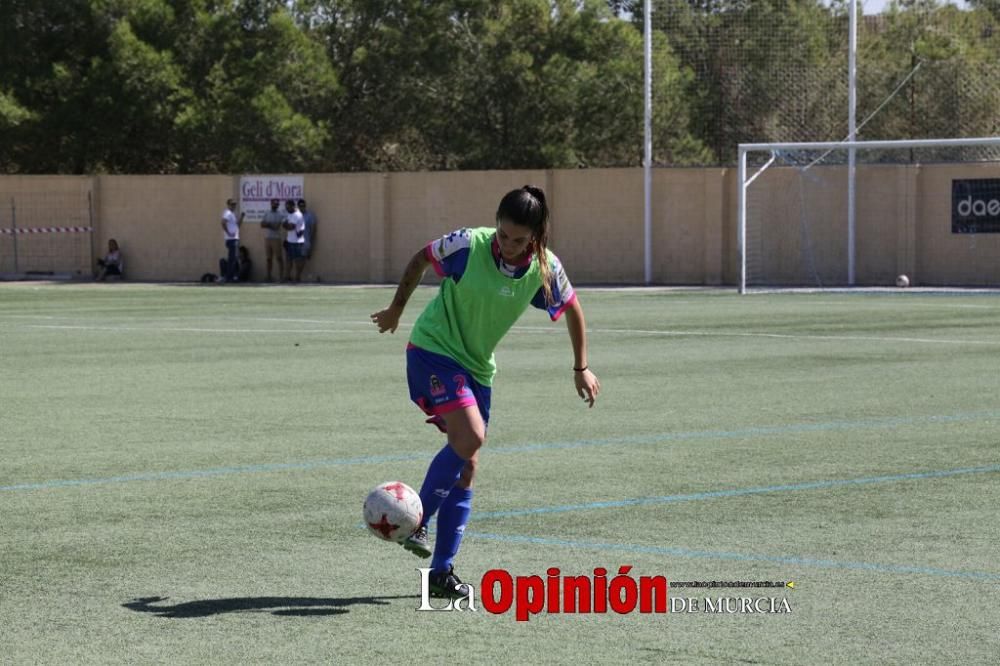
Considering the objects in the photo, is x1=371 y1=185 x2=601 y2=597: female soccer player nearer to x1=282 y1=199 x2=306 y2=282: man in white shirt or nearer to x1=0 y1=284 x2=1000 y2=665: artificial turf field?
x1=0 y1=284 x2=1000 y2=665: artificial turf field

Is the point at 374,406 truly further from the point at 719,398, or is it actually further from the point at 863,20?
the point at 863,20

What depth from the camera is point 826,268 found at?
37219 millimetres

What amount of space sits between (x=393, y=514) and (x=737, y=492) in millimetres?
3121

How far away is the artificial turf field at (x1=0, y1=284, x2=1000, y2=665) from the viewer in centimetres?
628

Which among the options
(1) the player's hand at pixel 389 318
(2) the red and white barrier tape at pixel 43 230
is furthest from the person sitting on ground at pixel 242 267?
(1) the player's hand at pixel 389 318

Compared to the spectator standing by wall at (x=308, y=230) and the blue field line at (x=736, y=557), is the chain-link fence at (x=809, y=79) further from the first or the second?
the blue field line at (x=736, y=557)

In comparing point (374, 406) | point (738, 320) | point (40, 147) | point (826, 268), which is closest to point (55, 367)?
point (374, 406)

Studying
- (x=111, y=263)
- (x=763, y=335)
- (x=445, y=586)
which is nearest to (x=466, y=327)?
(x=445, y=586)

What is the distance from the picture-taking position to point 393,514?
22.8 ft

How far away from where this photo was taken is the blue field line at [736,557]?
735 centimetres

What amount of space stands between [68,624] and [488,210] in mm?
34330

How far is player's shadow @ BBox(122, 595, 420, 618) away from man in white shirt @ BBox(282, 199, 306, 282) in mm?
34074

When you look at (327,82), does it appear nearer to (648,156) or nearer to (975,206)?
(648,156)

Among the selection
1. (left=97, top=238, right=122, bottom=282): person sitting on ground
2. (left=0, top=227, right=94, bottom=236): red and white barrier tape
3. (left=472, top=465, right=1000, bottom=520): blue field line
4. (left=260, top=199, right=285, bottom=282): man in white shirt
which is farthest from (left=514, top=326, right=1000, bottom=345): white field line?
(left=0, top=227, right=94, bottom=236): red and white barrier tape
